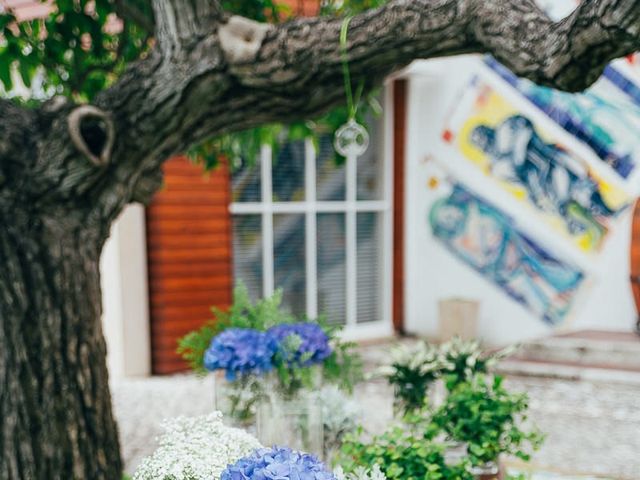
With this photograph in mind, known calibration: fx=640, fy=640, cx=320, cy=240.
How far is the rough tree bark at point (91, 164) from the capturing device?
1794 millimetres

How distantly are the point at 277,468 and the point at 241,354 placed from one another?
70cm

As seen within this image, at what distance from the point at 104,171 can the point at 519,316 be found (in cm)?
571

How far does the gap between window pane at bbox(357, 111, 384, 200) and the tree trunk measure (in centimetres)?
551

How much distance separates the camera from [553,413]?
184 inches

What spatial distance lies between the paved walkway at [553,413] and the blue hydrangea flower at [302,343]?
1.85 meters

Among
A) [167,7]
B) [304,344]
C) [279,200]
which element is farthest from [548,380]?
[167,7]

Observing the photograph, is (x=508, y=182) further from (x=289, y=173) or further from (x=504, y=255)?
(x=289, y=173)

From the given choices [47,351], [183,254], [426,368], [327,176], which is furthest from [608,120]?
[47,351]

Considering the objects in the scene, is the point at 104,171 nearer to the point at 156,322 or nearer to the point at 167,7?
the point at 167,7

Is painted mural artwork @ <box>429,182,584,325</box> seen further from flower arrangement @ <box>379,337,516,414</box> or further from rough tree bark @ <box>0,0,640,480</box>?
rough tree bark @ <box>0,0,640,480</box>

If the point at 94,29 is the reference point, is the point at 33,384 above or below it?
below

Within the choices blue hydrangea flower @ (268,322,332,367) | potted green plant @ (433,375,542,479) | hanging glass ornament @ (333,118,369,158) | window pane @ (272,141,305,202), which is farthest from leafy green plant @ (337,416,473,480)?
window pane @ (272,141,305,202)

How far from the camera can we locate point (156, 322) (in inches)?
225

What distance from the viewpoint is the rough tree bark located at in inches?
70.6
